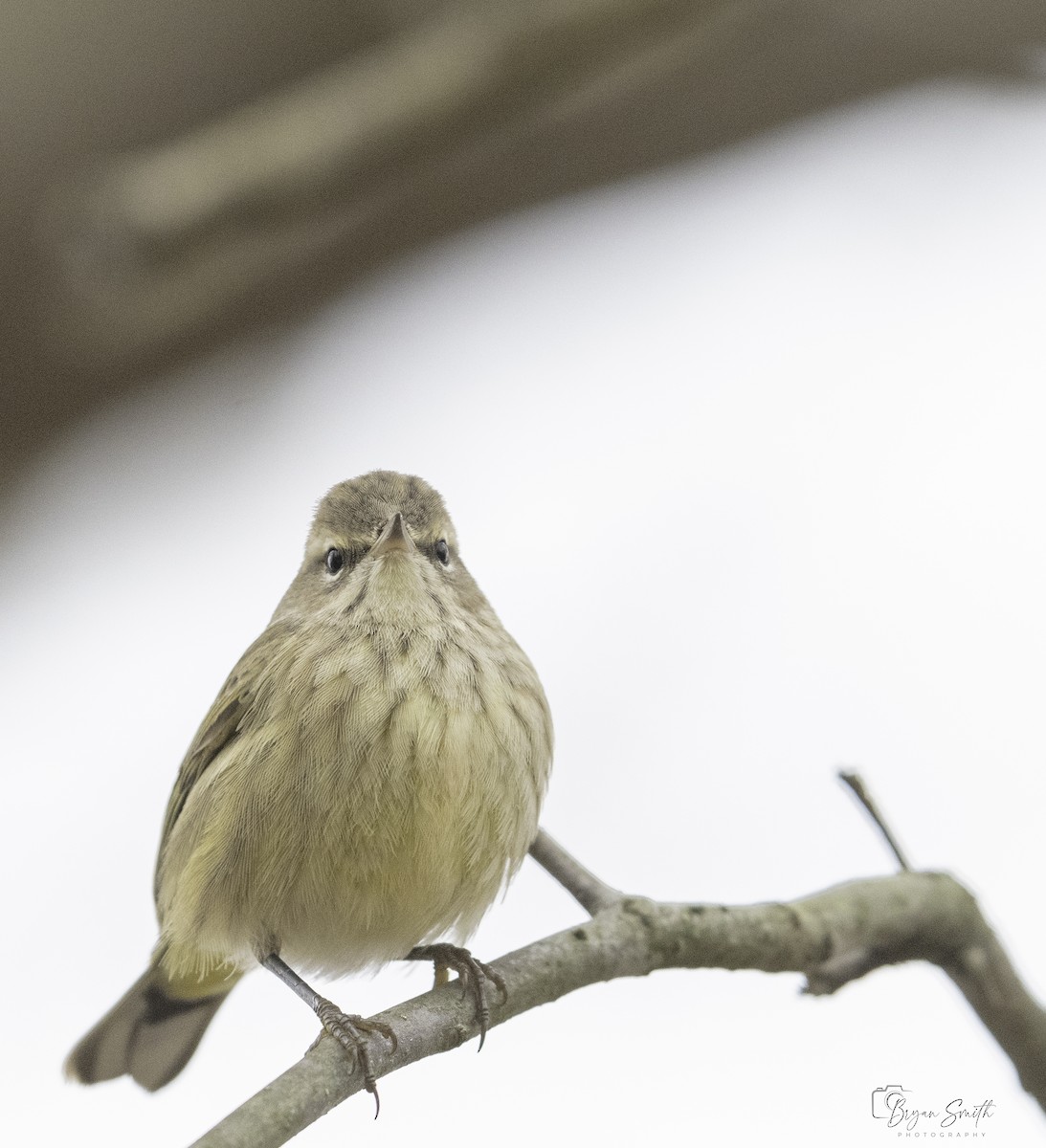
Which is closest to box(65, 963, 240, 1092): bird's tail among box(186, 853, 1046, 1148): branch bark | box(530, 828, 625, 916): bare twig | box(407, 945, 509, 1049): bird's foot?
box(407, 945, 509, 1049): bird's foot

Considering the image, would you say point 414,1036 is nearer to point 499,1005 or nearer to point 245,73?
point 499,1005

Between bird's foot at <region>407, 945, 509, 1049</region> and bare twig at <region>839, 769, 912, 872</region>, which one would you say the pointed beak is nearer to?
bird's foot at <region>407, 945, 509, 1049</region>

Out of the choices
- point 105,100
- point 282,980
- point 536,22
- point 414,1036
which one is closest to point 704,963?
point 414,1036

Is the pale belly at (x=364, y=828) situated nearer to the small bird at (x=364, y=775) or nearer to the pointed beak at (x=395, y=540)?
the small bird at (x=364, y=775)

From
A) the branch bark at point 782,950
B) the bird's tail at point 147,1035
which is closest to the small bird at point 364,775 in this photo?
the branch bark at point 782,950

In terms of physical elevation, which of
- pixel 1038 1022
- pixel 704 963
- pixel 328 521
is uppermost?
pixel 328 521
